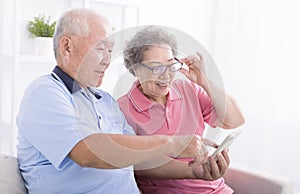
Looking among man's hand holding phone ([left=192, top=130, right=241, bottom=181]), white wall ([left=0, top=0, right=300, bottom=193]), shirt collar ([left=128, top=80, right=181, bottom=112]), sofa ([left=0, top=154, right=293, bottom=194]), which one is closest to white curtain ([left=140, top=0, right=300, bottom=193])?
white wall ([left=0, top=0, right=300, bottom=193])

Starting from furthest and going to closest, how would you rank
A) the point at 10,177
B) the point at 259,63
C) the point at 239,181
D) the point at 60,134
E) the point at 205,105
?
the point at 259,63, the point at 239,181, the point at 205,105, the point at 10,177, the point at 60,134

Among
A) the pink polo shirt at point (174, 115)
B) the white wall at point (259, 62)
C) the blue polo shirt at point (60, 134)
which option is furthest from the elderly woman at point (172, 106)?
the white wall at point (259, 62)

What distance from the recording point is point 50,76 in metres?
1.42

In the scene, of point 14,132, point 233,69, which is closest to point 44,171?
point 14,132

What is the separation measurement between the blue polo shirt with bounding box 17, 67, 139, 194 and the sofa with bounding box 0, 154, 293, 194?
0.03m

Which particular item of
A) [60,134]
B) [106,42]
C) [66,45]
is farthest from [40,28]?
[60,134]

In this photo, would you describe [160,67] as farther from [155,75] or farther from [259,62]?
[259,62]

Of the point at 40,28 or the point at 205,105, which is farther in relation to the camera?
the point at 40,28

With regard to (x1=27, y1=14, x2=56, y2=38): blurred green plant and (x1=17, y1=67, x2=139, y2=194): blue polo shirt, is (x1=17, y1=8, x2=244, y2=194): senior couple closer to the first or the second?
(x1=17, y1=67, x2=139, y2=194): blue polo shirt

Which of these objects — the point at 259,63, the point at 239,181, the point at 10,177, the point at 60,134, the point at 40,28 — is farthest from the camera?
the point at 259,63

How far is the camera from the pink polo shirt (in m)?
1.54

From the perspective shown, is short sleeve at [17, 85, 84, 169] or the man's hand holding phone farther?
the man's hand holding phone

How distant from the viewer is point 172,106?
1557mm

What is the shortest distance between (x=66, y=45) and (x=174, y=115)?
1.40 feet
